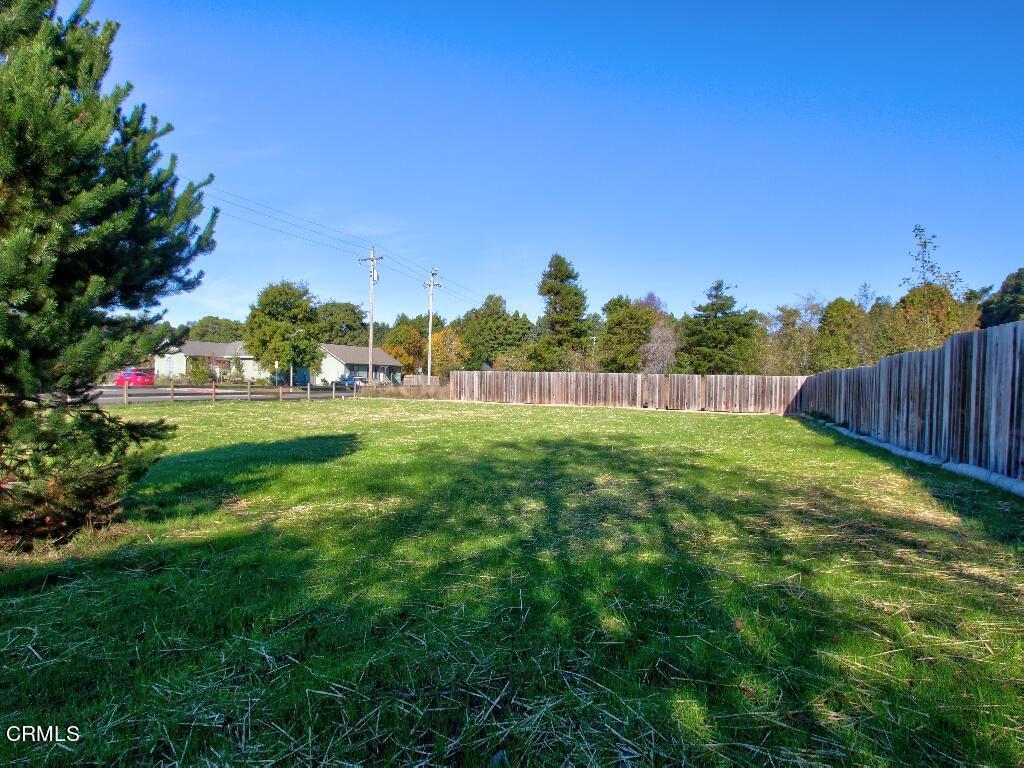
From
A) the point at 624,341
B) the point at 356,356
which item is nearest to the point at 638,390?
the point at 624,341

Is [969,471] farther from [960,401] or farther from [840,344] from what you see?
[840,344]

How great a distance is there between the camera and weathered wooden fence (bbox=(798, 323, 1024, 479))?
6316 mm

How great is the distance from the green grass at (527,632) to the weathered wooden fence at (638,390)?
2245cm

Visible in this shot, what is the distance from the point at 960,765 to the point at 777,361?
3769cm

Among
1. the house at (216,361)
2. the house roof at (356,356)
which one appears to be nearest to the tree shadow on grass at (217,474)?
the house at (216,361)

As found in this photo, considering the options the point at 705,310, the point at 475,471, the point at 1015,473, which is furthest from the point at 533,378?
the point at 1015,473

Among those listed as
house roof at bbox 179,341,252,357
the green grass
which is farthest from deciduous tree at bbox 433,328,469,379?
the green grass

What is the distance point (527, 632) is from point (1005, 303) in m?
46.4

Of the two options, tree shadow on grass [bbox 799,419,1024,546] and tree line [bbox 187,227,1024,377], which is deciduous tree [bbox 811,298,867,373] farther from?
tree shadow on grass [bbox 799,419,1024,546]

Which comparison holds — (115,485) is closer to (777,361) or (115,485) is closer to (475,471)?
(475,471)

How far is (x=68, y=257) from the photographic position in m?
4.18

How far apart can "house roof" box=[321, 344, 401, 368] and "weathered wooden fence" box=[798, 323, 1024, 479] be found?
6212cm

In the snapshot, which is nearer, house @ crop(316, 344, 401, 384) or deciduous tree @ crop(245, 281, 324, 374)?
deciduous tree @ crop(245, 281, 324, 374)

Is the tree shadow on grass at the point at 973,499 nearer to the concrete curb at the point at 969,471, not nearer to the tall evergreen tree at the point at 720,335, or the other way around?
the concrete curb at the point at 969,471
